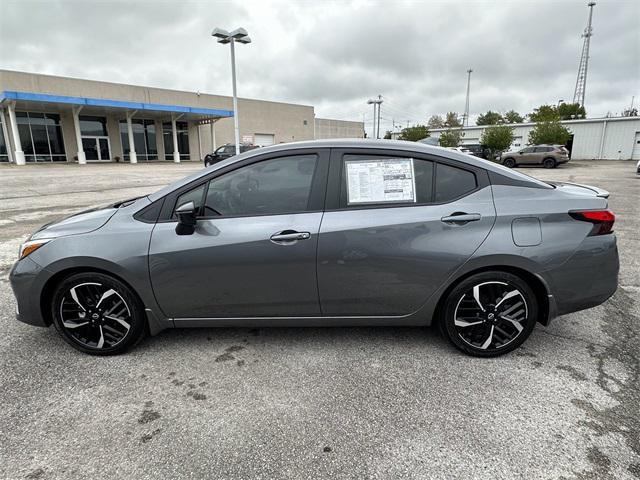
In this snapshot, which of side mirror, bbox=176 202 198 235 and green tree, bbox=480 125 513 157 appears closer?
side mirror, bbox=176 202 198 235

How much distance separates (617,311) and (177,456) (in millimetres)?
4073

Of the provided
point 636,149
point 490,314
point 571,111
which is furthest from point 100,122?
point 571,111

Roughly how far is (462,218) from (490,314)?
0.75m

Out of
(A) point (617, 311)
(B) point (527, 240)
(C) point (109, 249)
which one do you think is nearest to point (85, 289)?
(C) point (109, 249)

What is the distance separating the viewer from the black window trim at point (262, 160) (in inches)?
112

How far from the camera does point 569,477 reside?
1.92 m

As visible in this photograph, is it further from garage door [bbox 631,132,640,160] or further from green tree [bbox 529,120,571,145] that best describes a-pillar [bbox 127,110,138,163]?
garage door [bbox 631,132,640,160]

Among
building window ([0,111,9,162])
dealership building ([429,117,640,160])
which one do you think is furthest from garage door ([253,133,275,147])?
dealership building ([429,117,640,160])

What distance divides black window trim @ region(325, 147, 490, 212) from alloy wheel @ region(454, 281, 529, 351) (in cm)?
71

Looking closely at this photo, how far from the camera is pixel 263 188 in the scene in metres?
2.92

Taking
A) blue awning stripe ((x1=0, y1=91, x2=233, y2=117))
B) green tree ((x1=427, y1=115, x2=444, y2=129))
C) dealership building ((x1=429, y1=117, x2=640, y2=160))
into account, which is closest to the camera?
blue awning stripe ((x1=0, y1=91, x2=233, y2=117))

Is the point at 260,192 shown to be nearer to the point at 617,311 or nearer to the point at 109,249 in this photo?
the point at 109,249

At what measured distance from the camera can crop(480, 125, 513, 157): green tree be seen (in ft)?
120

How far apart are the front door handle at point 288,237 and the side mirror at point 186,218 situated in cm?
58
